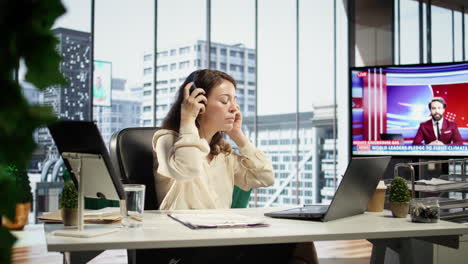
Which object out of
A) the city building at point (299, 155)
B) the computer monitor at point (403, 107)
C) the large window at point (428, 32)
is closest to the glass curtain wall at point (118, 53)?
the city building at point (299, 155)

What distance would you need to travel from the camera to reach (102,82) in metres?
5.27

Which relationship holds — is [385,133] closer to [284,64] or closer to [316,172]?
[284,64]

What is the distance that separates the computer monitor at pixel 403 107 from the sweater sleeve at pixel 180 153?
1.92 m

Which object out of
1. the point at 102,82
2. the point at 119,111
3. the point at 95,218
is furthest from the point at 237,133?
the point at 119,111

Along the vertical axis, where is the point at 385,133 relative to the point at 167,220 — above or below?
above

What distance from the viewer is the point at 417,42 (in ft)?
22.4

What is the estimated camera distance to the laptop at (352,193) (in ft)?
4.90

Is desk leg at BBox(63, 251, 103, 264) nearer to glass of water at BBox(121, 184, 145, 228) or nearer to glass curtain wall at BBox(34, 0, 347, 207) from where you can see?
glass of water at BBox(121, 184, 145, 228)

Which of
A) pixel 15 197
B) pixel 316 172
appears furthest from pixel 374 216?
pixel 316 172

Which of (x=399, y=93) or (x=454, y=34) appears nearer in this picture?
(x=399, y=93)

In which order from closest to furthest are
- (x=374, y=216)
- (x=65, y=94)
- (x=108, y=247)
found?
(x=108, y=247) → (x=374, y=216) → (x=65, y=94)

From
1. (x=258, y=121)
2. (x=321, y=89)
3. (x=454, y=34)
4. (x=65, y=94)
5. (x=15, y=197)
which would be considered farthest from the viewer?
(x=454, y=34)

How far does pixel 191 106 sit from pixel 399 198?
819 mm

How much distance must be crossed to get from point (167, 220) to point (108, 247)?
40 centimetres
